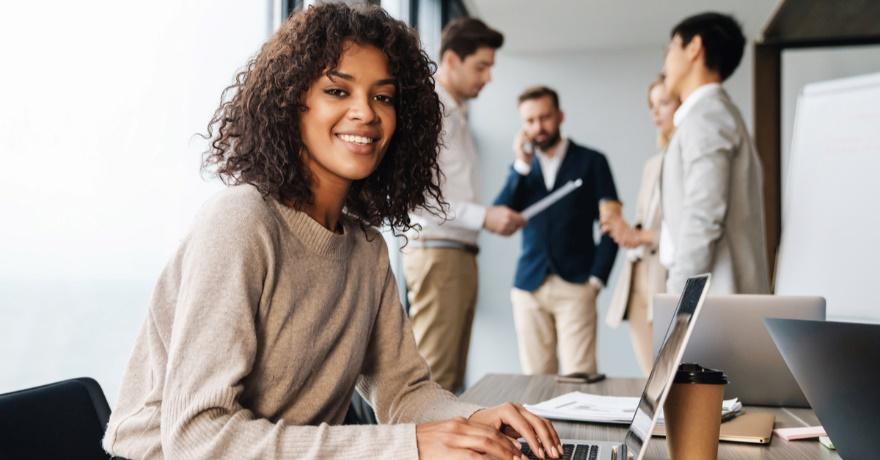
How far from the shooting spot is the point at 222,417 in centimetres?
95

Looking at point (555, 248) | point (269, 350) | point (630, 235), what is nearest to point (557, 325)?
point (555, 248)

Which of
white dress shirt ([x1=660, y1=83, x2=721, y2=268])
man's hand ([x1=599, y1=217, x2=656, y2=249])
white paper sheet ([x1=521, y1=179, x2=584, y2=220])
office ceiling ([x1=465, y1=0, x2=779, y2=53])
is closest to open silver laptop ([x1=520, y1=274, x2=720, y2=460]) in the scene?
white dress shirt ([x1=660, y1=83, x2=721, y2=268])

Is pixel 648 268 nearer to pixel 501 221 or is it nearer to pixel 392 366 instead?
pixel 501 221

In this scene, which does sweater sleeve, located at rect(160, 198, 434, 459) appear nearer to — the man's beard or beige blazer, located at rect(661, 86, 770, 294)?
beige blazer, located at rect(661, 86, 770, 294)

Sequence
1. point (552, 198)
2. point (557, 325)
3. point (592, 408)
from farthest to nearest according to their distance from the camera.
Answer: point (557, 325), point (552, 198), point (592, 408)

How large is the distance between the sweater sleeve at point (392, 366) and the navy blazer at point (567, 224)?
242cm

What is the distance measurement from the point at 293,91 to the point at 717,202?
5.26 ft

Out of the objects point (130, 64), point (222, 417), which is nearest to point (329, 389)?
point (222, 417)

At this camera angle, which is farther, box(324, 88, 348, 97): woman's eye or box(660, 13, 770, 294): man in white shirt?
box(660, 13, 770, 294): man in white shirt

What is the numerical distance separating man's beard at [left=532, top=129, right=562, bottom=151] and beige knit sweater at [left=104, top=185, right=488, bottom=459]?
2635 mm

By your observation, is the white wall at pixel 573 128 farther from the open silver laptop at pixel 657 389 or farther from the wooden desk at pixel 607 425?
the open silver laptop at pixel 657 389

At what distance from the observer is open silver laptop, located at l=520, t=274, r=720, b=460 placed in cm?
84

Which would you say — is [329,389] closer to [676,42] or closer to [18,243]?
[18,243]

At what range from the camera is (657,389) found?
89 centimetres
